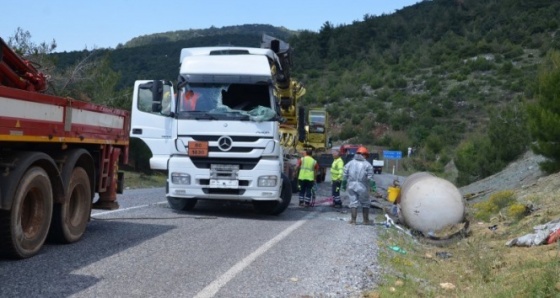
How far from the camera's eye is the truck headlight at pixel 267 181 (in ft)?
43.1

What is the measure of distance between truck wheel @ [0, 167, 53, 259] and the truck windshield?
17.4 ft

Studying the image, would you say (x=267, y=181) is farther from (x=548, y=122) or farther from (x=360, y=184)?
(x=548, y=122)

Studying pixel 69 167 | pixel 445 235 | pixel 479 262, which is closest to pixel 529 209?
pixel 445 235

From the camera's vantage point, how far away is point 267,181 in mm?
13156

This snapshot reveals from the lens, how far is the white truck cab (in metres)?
13.1

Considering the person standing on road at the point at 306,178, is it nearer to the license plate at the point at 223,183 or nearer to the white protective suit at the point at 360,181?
the white protective suit at the point at 360,181

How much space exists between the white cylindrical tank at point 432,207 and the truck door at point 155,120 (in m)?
4.88

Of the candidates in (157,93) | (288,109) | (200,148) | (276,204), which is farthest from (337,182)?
(157,93)

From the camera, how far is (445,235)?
12.7 metres

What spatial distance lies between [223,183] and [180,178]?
852mm

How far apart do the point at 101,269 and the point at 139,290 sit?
1016 mm

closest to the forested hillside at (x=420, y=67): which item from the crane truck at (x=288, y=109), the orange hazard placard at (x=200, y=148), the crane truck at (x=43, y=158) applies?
the crane truck at (x=288, y=109)

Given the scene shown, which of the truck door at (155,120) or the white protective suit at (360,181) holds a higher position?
the truck door at (155,120)

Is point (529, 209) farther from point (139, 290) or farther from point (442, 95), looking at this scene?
point (442, 95)
